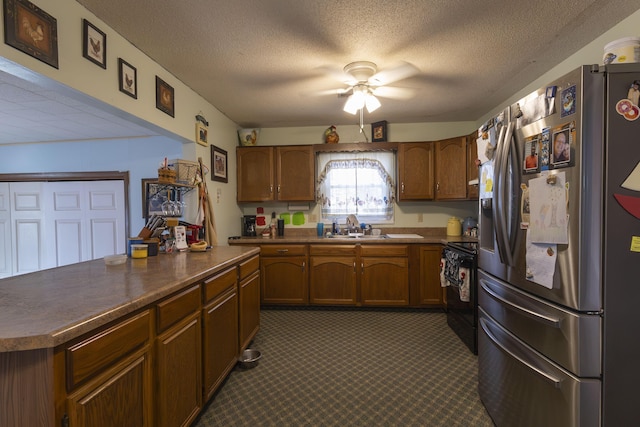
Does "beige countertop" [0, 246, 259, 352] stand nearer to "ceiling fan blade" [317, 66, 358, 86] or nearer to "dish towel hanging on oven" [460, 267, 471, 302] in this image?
"ceiling fan blade" [317, 66, 358, 86]

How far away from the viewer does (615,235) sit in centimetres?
107

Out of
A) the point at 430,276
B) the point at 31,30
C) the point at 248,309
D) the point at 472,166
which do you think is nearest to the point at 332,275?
the point at 430,276

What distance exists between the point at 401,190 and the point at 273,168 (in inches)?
67.8

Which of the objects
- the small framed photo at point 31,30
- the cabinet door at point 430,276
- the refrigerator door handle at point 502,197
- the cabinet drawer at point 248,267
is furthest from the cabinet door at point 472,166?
the small framed photo at point 31,30

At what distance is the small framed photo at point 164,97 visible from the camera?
Result: 7.68ft

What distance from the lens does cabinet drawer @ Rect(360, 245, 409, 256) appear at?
350 cm

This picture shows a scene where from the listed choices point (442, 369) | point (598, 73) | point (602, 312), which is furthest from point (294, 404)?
point (598, 73)

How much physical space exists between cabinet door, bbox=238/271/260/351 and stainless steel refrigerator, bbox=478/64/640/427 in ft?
5.98

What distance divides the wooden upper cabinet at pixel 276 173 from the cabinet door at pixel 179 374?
8.03 feet

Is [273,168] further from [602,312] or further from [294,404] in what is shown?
[602,312]

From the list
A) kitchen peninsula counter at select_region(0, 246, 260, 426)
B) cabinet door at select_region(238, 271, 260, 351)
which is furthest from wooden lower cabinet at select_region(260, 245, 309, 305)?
kitchen peninsula counter at select_region(0, 246, 260, 426)

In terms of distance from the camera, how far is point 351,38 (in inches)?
78.7

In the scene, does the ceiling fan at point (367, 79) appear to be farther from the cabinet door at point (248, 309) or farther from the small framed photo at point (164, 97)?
the cabinet door at point (248, 309)

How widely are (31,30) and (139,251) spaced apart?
1.33m
